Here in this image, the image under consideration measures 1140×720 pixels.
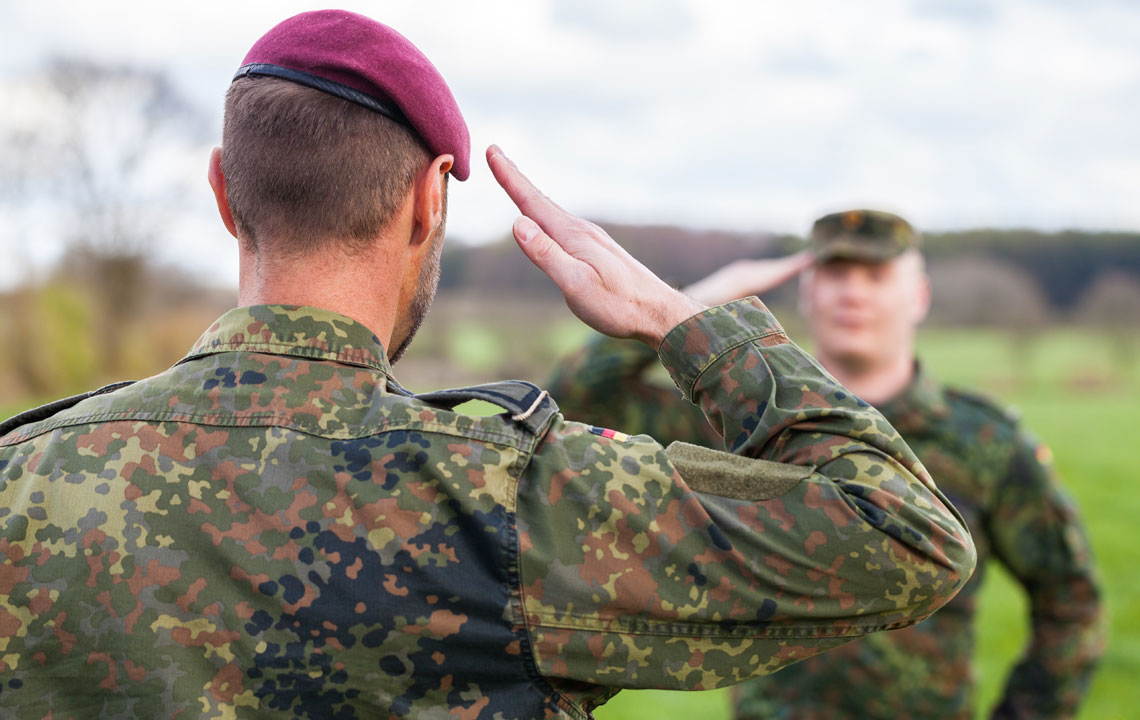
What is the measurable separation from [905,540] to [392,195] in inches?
38.4

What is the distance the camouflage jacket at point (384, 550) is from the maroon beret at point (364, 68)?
1.21ft

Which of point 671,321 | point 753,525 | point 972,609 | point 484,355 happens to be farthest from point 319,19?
point 484,355

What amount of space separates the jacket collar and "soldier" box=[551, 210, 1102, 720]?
2350mm

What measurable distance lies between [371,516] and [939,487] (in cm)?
303

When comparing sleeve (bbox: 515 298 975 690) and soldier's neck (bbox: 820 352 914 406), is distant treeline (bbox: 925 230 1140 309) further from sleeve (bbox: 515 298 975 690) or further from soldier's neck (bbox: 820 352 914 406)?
sleeve (bbox: 515 298 975 690)

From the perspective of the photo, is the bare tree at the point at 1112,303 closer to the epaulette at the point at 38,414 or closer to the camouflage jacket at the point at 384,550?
the camouflage jacket at the point at 384,550

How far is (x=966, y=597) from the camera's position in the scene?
12.8 ft

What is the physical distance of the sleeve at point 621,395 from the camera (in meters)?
4.09

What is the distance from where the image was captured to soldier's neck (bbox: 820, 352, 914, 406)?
418cm

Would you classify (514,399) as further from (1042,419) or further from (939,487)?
(1042,419)

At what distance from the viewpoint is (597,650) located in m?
1.54

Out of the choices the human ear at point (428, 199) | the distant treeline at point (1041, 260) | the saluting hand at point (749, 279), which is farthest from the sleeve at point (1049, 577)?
the distant treeline at point (1041, 260)

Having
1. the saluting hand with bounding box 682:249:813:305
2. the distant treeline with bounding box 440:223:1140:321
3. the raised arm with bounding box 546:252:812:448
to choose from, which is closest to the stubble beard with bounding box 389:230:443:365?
the saluting hand with bounding box 682:249:813:305

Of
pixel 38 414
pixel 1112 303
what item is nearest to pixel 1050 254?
pixel 1112 303
